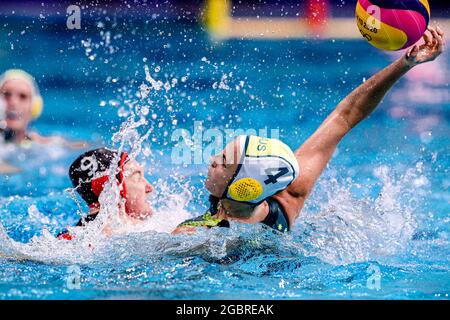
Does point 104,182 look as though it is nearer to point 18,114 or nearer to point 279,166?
point 279,166

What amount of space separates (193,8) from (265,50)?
1240mm

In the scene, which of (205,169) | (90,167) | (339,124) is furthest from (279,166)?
(205,169)

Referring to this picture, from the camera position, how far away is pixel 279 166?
11.4 ft

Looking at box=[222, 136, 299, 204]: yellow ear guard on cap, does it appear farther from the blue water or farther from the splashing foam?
the splashing foam

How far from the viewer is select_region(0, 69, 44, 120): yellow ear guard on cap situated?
299 inches

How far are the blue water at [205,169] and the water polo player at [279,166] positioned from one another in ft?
0.49

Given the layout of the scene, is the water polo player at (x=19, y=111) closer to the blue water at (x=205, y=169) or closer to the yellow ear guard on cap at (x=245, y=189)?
the blue water at (x=205, y=169)

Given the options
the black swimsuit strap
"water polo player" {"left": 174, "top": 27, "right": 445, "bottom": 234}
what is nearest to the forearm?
"water polo player" {"left": 174, "top": 27, "right": 445, "bottom": 234}

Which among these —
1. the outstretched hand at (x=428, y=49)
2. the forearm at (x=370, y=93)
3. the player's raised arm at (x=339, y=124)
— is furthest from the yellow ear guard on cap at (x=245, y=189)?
the outstretched hand at (x=428, y=49)

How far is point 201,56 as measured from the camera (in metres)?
8.91

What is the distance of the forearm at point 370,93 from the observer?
3543mm
